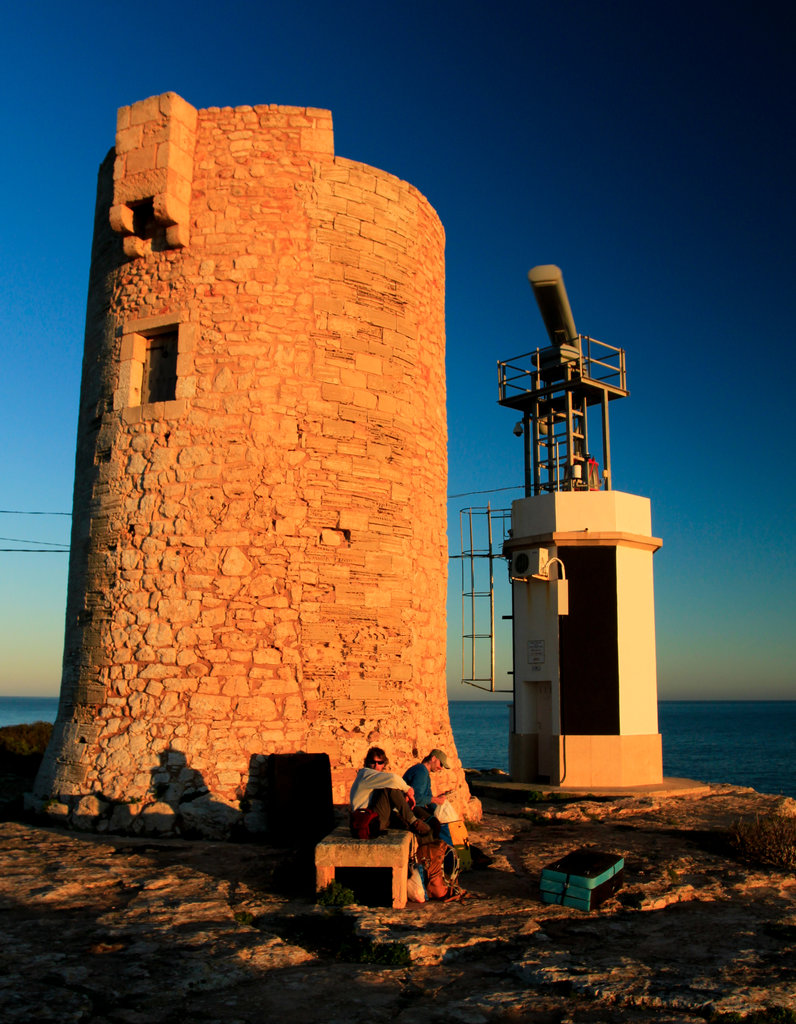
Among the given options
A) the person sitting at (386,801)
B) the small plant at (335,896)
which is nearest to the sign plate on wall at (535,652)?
the person sitting at (386,801)

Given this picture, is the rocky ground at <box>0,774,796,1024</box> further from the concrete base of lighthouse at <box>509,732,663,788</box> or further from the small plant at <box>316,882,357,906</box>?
the concrete base of lighthouse at <box>509,732,663,788</box>

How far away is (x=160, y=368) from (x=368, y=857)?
6474 mm

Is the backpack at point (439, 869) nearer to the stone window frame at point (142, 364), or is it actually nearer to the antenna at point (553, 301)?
the stone window frame at point (142, 364)

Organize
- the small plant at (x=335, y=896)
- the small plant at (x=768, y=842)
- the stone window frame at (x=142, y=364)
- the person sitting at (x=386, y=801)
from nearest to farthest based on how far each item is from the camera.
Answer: the small plant at (x=335, y=896) → the person sitting at (x=386, y=801) → the small plant at (x=768, y=842) → the stone window frame at (x=142, y=364)

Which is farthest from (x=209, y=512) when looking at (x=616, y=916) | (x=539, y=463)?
(x=539, y=463)

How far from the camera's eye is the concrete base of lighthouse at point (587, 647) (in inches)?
585

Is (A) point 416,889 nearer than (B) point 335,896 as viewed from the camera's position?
No

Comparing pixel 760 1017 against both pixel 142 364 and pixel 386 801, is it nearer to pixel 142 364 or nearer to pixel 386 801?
pixel 386 801

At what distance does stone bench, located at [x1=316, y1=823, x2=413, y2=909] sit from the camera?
6230 mm

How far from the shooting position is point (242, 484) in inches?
367

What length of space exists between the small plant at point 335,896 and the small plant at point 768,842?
4.25 m

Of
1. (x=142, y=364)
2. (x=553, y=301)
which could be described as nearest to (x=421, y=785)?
(x=142, y=364)

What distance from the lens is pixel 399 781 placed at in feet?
23.0

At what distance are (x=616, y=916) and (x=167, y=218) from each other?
28.5 feet
